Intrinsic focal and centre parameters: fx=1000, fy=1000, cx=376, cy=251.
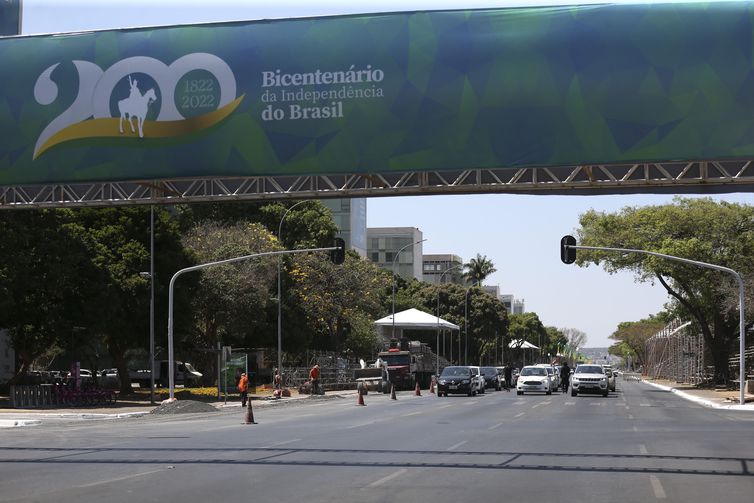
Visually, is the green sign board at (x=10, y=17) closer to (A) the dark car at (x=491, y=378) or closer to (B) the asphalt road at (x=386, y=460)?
(B) the asphalt road at (x=386, y=460)

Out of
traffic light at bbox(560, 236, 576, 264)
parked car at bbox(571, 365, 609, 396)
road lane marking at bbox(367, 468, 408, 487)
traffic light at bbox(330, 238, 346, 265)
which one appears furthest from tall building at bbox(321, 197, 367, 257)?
road lane marking at bbox(367, 468, 408, 487)

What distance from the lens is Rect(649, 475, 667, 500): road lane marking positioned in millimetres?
13609

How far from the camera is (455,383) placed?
5500cm

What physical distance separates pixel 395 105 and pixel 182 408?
76.3ft

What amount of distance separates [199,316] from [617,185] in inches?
1678

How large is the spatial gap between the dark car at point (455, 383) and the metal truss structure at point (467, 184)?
1319 inches

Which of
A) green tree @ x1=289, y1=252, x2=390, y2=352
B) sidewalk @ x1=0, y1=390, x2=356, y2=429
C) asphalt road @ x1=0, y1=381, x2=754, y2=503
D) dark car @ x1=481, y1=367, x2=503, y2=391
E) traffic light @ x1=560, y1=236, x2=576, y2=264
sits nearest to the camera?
asphalt road @ x1=0, y1=381, x2=754, y2=503

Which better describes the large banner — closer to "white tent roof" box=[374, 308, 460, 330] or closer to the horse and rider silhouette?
the horse and rider silhouette

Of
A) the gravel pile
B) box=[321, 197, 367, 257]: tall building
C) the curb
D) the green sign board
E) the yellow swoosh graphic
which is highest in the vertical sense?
box=[321, 197, 367, 257]: tall building

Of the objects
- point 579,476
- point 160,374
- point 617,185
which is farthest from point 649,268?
point 579,476

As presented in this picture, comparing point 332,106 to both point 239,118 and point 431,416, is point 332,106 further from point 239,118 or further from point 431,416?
point 431,416

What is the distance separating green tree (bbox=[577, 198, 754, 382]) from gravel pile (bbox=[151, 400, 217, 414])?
32.6m

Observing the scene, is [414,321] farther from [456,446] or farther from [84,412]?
[456,446]

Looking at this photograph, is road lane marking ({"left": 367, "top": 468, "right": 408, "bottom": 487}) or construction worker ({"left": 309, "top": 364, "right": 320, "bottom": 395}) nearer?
road lane marking ({"left": 367, "top": 468, "right": 408, "bottom": 487})
